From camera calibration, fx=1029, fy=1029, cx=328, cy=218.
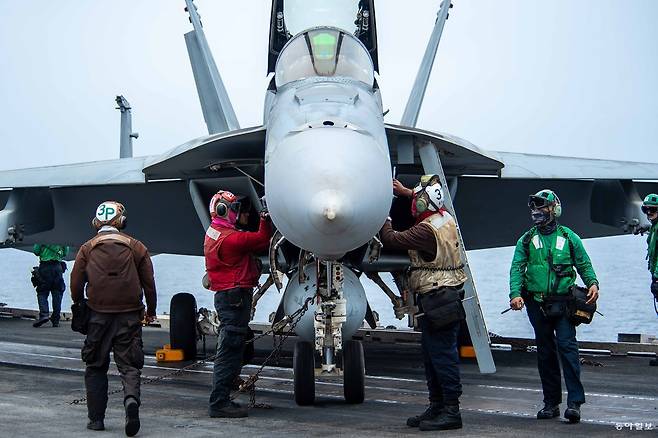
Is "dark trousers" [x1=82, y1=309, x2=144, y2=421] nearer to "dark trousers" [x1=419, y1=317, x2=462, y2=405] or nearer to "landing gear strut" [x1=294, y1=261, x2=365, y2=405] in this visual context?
"landing gear strut" [x1=294, y1=261, x2=365, y2=405]

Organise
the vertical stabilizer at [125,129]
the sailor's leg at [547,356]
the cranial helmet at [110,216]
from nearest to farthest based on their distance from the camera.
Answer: the cranial helmet at [110,216] → the sailor's leg at [547,356] → the vertical stabilizer at [125,129]

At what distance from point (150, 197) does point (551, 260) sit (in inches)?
236

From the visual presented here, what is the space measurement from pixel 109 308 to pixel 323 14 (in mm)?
4329

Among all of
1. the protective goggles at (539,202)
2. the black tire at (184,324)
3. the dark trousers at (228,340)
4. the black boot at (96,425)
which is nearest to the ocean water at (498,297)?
the black tire at (184,324)

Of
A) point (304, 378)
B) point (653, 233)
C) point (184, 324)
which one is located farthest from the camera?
point (184, 324)

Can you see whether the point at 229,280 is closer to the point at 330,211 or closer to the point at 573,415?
the point at 330,211

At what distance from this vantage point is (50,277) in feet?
62.1

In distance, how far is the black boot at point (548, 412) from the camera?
754cm

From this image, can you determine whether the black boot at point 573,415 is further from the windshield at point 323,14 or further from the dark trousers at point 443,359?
the windshield at point 323,14

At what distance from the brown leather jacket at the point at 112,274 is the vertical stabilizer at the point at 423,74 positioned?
5847 millimetres

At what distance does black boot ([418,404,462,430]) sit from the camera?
6.89m

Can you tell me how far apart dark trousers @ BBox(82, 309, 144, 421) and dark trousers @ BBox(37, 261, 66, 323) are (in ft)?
40.2

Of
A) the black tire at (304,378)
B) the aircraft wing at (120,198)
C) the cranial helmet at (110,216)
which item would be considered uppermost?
the aircraft wing at (120,198)

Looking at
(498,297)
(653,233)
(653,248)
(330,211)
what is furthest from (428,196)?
(498,297)
